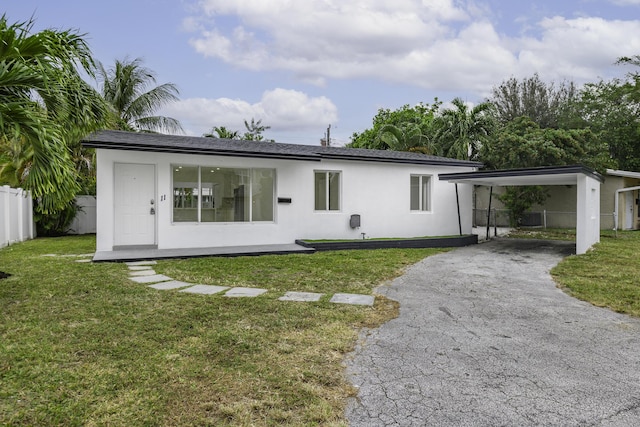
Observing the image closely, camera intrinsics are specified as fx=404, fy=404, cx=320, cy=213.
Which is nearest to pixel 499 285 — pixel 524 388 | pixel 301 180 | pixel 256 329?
pixel 524 388

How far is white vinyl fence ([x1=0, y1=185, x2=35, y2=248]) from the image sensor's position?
10.9m

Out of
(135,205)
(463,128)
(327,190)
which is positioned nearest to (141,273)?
(135,205)

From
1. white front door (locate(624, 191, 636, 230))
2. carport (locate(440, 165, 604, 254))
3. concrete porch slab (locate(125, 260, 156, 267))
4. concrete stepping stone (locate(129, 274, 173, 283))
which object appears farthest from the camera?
white front door (locate(624, 191, 636, 230))

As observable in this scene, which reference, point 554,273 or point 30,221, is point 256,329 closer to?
point 554,273

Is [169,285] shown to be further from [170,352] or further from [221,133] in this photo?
[221,133]

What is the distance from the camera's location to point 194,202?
10.1 meters

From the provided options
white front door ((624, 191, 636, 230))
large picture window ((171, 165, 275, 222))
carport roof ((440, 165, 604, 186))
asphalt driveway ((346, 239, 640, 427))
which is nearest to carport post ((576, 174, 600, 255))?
carport roof ((440, 165, 604, 186))

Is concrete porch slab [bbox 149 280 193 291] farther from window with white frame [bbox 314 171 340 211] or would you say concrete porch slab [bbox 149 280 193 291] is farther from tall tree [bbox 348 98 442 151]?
tall tree [bbox 348 98 442 151]

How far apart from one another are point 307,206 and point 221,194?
8.13ft

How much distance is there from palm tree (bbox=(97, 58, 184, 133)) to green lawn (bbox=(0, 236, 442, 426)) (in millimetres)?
15070

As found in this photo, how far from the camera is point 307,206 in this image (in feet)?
37.9

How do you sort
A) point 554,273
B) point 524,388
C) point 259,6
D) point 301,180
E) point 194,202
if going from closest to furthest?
point 524,388, point 554,273, point 194,202, point 301,180, point 259,6

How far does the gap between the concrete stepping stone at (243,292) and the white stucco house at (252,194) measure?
14.7 feet

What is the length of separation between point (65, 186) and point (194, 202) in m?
4.42
